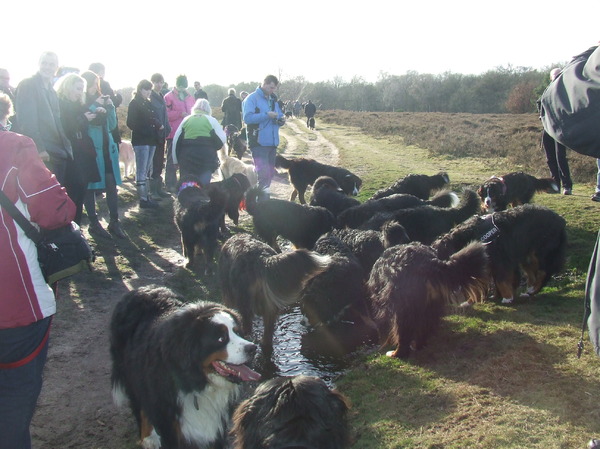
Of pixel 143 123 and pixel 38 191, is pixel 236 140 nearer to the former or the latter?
pixel 143 123

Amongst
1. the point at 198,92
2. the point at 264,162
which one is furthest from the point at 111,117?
the point at 198,92

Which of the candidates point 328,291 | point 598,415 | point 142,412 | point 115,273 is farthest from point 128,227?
point 598,415

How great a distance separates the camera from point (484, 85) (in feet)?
206

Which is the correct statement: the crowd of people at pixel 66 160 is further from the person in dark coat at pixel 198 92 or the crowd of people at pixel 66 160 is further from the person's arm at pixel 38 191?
the person in dark coat at pixel 198 92

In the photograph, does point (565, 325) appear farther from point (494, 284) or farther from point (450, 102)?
point (450, 102)

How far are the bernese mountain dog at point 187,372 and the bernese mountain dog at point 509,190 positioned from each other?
250 inches

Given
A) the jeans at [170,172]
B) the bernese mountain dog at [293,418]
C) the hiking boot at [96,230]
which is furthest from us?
the jeans at [170,172]

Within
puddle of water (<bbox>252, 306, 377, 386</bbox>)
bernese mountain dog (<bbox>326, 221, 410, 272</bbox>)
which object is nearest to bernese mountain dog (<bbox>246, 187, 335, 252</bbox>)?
bernese mountain dog (<bbox>326, 221, 410, 272</bbox>)

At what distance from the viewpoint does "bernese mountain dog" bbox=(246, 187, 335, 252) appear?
7.54m

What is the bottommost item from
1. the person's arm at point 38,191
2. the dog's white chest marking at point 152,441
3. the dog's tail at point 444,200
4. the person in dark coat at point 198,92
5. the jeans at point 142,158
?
the dog's white chest marking at point 152,441

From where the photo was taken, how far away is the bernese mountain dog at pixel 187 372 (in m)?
3.16

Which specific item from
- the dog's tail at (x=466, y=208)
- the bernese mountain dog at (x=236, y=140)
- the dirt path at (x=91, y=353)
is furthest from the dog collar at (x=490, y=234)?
the bernese mountain dog at (x=236, y=140)

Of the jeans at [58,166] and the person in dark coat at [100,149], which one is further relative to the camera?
the person in dark coat at [100,149]

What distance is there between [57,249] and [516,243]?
4923mm
